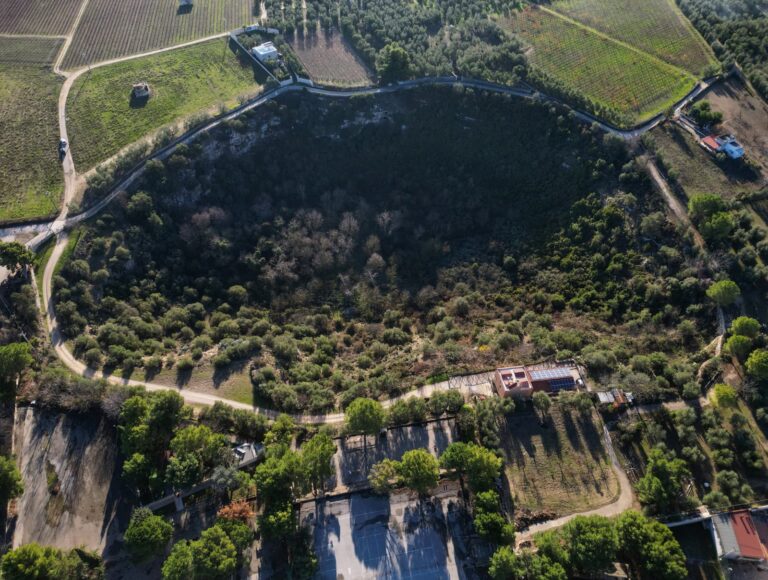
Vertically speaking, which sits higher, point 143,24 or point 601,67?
point 601,67

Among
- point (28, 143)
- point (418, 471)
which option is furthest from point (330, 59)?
point (418, 471)

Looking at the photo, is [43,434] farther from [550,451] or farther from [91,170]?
[550,451]

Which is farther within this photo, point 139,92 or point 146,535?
point 139,92

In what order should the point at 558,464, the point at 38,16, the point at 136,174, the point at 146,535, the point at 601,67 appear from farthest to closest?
the point at 38,16, the point at 601,67, the point at 136,174, the point at 558,464, the point at 146,535

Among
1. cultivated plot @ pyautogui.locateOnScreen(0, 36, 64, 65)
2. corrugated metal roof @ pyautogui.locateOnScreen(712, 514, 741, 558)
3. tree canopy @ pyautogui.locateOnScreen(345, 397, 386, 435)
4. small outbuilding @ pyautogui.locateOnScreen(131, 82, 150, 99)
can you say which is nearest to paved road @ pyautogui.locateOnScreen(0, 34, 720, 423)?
cultivated plot @ pyautogui.locateOnScreen(0, 36, 64, 65)

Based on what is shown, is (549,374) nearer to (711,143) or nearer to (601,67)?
(711,143)

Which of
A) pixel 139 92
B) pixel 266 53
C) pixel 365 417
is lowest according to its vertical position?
pixel 139 92

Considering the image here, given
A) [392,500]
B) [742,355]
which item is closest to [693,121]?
[742,355]

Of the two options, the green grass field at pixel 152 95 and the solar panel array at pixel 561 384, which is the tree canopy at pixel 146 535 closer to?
the solar panel array at pixel 561 384
